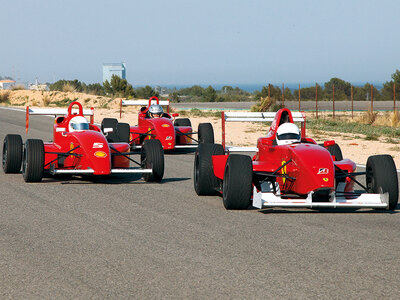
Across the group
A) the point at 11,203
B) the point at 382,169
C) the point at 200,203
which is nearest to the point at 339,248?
the point at 382,169

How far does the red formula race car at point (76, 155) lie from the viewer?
13.5m

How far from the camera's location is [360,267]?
750 cm

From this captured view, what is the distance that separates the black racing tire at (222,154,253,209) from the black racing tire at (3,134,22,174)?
226 inches

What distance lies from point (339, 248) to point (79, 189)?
613cm

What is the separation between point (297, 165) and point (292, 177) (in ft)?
0.76

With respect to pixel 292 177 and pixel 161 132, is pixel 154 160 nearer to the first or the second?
pixel 292 177

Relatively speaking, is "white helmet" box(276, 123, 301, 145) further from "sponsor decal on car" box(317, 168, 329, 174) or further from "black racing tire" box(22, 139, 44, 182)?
"black racing tire" box(22, 139, 44, 182)

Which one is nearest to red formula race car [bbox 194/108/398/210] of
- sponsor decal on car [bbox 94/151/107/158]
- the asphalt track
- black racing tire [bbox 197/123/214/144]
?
the asphalt track

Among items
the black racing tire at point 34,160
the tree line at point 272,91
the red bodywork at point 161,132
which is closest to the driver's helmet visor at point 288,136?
the black racing tire at point 34,160

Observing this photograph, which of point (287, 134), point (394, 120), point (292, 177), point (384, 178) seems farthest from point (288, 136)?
point (394, 120)

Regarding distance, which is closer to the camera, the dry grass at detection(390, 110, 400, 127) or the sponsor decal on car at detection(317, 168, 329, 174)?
the sponsor decal on car at detection(317, 168, 329, 174)

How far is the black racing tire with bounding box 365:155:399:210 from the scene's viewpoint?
10820 mm

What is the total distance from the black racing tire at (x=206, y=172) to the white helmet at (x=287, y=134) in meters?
1.13

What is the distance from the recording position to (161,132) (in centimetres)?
2027
